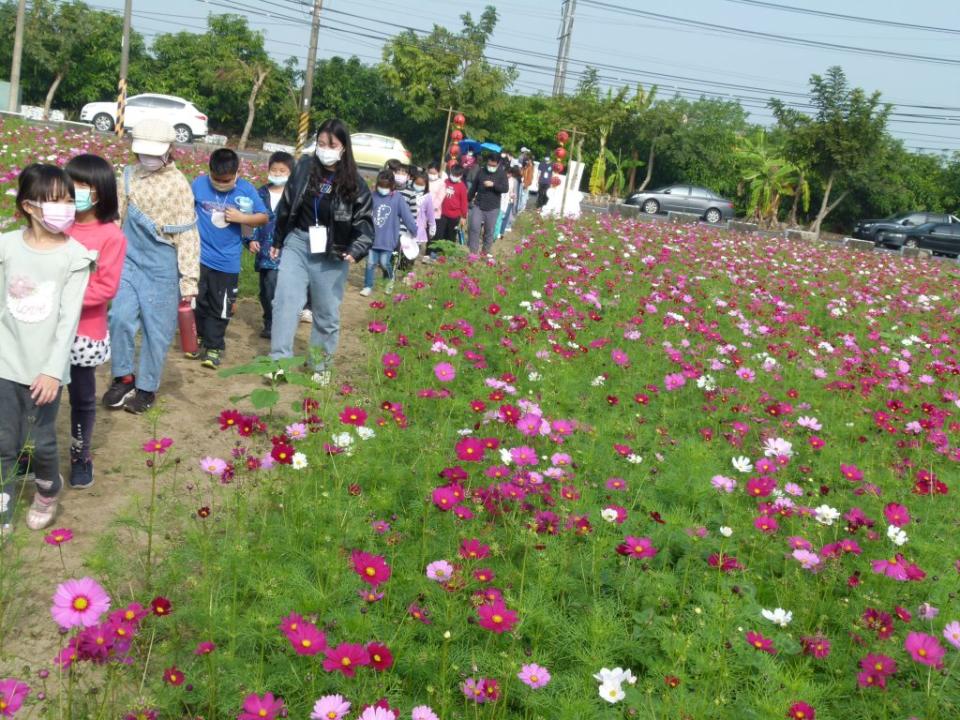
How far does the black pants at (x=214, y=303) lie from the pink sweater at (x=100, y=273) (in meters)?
1.73

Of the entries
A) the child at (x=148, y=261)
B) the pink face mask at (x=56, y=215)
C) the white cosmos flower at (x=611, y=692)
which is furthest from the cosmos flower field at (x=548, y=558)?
the pink face mask at (x=56, y=215)

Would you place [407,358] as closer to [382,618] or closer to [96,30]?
[382,618]

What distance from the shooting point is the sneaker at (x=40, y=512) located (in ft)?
9.39

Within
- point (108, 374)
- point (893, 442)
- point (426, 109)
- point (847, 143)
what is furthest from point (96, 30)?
point (893, 442)

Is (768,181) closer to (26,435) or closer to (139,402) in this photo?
(139,402)

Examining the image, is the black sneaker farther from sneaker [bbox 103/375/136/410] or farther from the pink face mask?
the pink face mask

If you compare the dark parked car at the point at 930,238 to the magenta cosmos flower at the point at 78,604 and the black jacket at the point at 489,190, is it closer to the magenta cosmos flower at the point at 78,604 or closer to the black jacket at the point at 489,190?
the black jacket at the point at 489,190

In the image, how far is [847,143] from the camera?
2286 cm

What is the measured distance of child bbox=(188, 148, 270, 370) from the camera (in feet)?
16.2

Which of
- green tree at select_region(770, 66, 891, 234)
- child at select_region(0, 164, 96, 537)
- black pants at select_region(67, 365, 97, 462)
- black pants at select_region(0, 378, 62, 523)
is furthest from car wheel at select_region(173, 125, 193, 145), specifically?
black pants at select_region(0, 378, 62, 523)

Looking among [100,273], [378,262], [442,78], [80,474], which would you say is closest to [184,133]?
[442,78]

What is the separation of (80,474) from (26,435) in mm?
422

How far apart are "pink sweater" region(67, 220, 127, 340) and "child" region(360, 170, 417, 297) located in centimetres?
435

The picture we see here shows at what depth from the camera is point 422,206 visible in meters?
9.20
